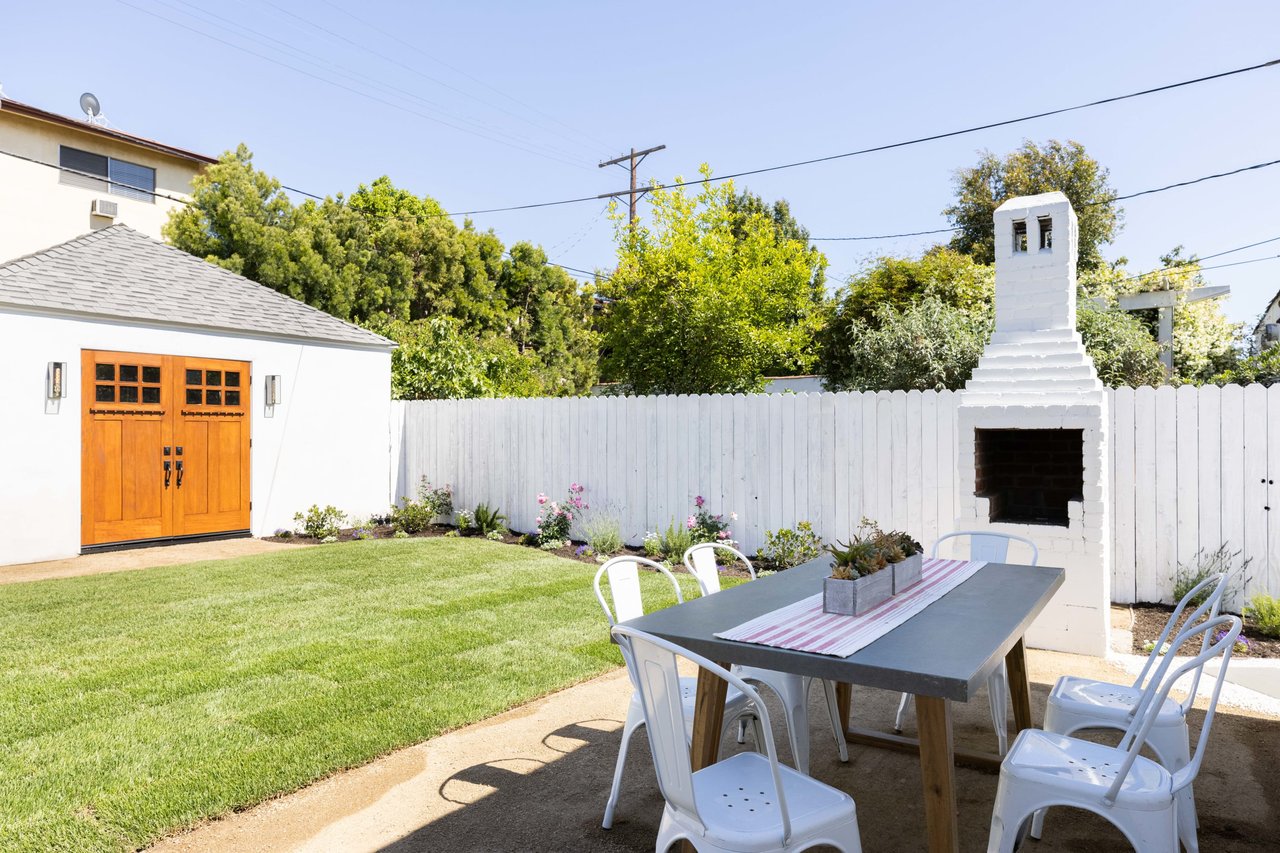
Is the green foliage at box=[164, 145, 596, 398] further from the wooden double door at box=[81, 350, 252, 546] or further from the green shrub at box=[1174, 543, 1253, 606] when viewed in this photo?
the green shrub at box=[1174, 543, 1253, 606]

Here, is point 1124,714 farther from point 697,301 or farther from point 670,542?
point 697,301

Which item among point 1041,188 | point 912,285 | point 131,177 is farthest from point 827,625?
point 1041,188

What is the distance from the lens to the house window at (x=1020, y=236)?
5.30m

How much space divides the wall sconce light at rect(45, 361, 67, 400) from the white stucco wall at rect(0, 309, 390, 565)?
0.05 meters

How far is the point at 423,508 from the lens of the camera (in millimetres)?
10125

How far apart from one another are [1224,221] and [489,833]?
23533 millimetres

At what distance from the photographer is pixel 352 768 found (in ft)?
10.6

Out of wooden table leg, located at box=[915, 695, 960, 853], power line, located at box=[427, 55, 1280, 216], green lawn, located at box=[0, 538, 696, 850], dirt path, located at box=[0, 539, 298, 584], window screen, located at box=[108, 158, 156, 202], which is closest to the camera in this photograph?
wooden table leg, located at box=[915, 695, 960, 853]

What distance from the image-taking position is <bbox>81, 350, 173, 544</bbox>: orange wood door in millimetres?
8125

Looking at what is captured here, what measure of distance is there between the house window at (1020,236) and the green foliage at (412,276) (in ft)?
30.4

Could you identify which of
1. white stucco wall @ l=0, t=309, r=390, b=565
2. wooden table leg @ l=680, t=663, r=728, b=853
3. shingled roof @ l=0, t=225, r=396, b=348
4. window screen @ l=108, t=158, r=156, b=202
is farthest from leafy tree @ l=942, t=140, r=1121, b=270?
wooden table leg @ l=680, t=663, r=728, b=853

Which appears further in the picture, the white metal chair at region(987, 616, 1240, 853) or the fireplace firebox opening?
the fireplace firebox opening

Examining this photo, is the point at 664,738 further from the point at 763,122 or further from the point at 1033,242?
the point at 763,122

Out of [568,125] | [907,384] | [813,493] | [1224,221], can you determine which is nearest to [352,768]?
[813,493]
